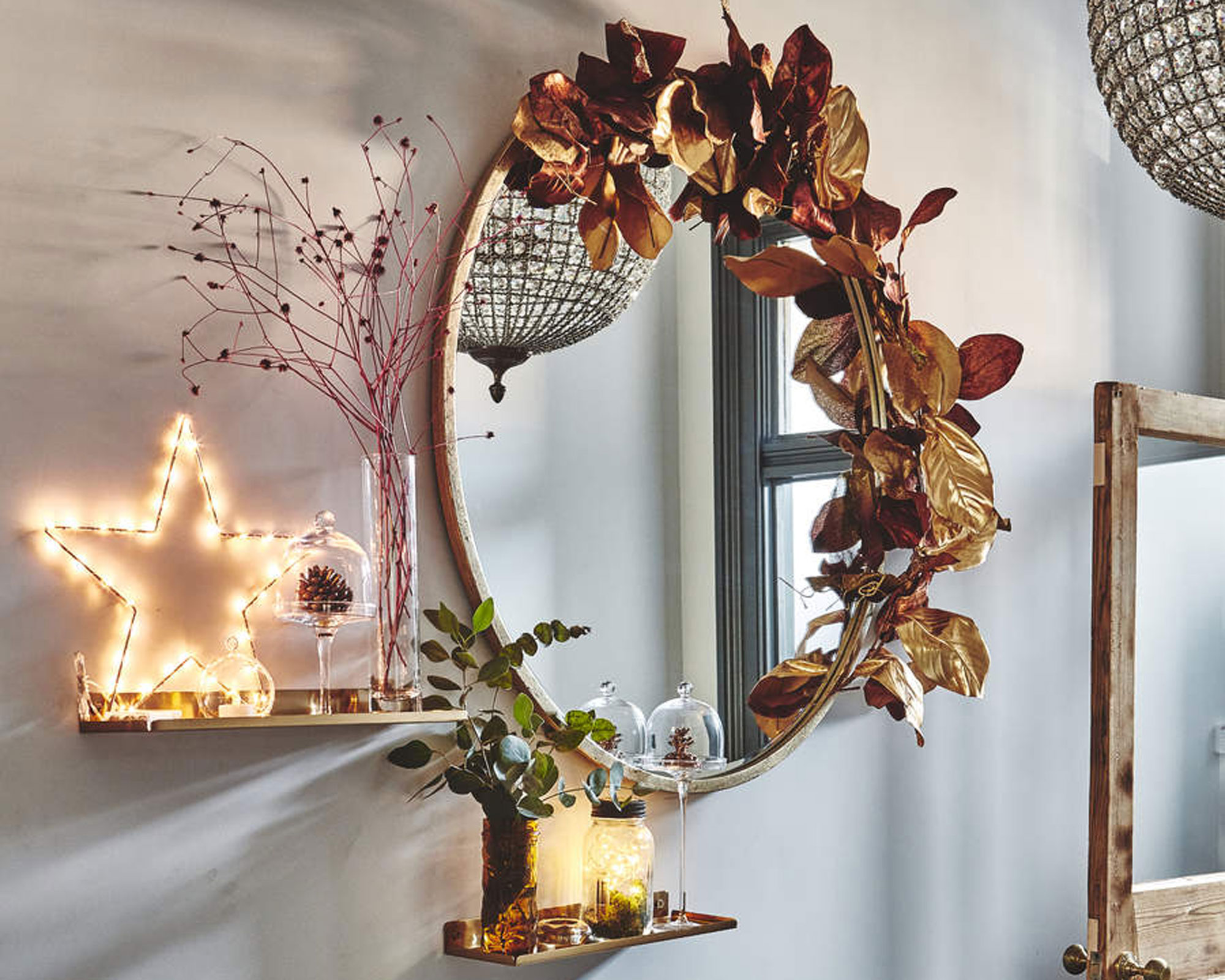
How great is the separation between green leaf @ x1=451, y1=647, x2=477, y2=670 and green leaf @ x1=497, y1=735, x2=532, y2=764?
0.08 metres

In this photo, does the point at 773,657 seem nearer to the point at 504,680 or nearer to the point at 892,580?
the point at 892,580

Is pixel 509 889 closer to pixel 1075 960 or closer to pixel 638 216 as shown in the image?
pixel 638 216

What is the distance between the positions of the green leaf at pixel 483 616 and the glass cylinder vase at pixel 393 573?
68mm

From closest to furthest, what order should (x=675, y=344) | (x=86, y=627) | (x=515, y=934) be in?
(x=86, y=627)
(x=515, y=934)
(x=675, y=344)

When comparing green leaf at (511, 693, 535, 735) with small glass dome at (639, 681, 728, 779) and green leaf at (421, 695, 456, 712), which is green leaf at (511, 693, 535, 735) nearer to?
green leaf at (421, 695, 456, 712)

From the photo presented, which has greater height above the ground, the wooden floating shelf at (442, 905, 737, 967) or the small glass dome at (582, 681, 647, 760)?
the small glass dome at (582, 681, 647, 760)

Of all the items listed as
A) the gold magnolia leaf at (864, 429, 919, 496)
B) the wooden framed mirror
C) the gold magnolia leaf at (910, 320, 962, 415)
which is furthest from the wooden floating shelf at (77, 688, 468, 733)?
the wooden framed mirror

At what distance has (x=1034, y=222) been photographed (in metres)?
2.29

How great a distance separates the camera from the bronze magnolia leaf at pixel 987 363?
73.0 inches

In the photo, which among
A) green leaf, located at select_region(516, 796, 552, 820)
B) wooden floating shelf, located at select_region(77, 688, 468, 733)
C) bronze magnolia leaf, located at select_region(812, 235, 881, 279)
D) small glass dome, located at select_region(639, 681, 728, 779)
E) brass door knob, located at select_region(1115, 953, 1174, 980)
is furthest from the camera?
brass door knob, located at select_region(1115, 953, 1174, 980)

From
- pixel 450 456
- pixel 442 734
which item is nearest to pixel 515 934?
pixel 442 734

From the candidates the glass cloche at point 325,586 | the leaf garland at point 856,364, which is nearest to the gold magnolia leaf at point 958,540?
the leaf garland at point 856,364

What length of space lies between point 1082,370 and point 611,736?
46.2 inches

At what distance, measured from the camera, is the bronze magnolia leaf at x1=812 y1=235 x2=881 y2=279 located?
5.70ft
